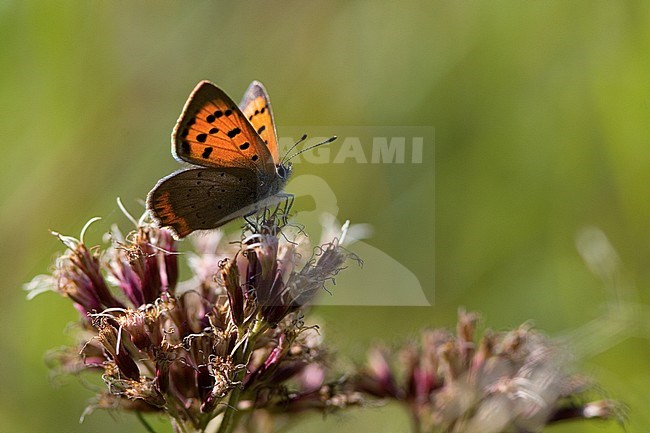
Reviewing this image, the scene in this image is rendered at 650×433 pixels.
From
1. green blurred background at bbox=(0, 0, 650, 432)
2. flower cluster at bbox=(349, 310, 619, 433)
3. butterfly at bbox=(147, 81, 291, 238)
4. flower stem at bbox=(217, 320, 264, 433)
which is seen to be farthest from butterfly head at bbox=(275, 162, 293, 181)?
green blurred background at bbox=(0, 0, 650, 432)

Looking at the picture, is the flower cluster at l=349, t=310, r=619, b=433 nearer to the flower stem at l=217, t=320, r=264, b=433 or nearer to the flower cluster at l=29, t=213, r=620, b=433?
the flower cluster at l=29, t=213, r=620, b=433

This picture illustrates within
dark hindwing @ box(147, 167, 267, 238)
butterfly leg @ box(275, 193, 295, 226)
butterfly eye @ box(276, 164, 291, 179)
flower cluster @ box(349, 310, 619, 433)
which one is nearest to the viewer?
dark hindwing @ box(147, 167, 267, 238)

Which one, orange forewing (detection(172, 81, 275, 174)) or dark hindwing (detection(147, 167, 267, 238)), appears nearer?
orange forewing (detection(172, 81, 275, 174))

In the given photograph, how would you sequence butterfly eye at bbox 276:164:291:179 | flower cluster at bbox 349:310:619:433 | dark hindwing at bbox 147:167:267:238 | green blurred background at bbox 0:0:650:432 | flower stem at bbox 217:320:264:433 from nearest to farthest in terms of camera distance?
flower stem at bbox 217:320:264:433, dark hindwing at bbox 147:167:267:238, butterfly eye at bbox 276:164:291:179, flower cluster at bbox 349:310:619:433, green blurred background at bbox 0:0:650:432

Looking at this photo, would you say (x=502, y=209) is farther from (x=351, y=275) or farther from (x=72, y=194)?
(x=72, y=194)

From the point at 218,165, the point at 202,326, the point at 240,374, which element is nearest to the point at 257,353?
the point at 202,326

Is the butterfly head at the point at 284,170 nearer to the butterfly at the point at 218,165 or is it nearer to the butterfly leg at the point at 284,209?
the butterfly at the point at 218,165

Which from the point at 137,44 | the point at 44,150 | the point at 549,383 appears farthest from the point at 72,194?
the point at 549,383

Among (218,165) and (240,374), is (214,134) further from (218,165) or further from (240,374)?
(240,374)
